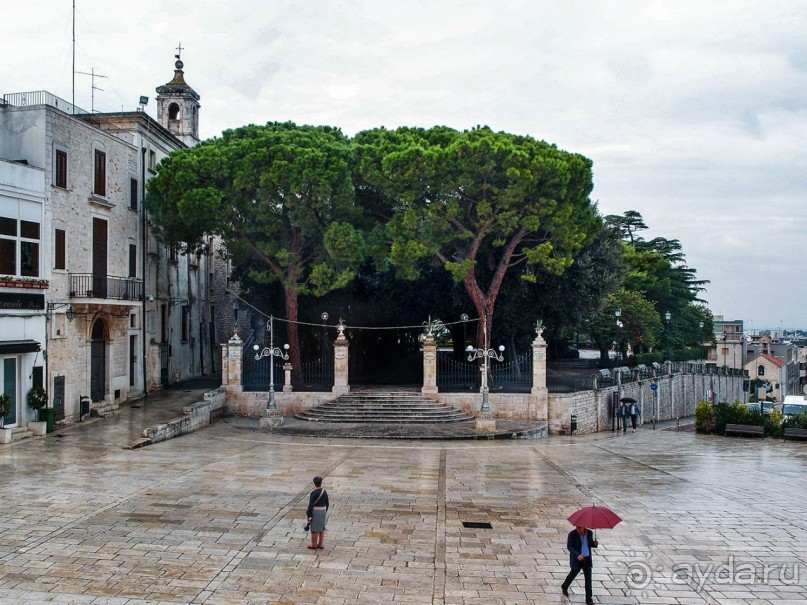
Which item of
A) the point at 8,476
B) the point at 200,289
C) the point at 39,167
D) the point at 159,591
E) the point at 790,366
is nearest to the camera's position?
the point at 159,591

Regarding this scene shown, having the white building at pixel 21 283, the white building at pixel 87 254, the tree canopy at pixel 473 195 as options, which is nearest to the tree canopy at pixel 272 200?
the tree canopy at pixel 473 195

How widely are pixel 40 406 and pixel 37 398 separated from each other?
0.92 ft

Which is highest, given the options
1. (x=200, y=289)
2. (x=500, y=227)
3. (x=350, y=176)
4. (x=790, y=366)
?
(x=350, y=176)

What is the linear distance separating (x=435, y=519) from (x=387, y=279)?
2234 cm

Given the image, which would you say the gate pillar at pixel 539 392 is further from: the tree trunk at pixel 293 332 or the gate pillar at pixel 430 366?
the tree trunk at pixel 293 332

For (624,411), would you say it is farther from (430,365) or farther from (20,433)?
(20,433)

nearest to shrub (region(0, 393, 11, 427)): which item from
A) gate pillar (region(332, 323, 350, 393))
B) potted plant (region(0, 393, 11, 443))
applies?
potted plant (region(0, 393, 11, 443))

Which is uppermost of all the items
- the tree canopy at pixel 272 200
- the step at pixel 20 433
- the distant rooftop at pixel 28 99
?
the distant rooftop at pixel 28 99

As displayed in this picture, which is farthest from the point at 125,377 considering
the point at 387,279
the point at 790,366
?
the point at 790,366

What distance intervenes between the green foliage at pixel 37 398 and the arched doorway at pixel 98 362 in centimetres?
363

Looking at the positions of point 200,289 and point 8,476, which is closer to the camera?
point 8,476

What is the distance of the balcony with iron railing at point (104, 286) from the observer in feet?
78.5

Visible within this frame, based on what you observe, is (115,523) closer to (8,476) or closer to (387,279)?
(8,476)

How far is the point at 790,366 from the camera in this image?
87.2m
